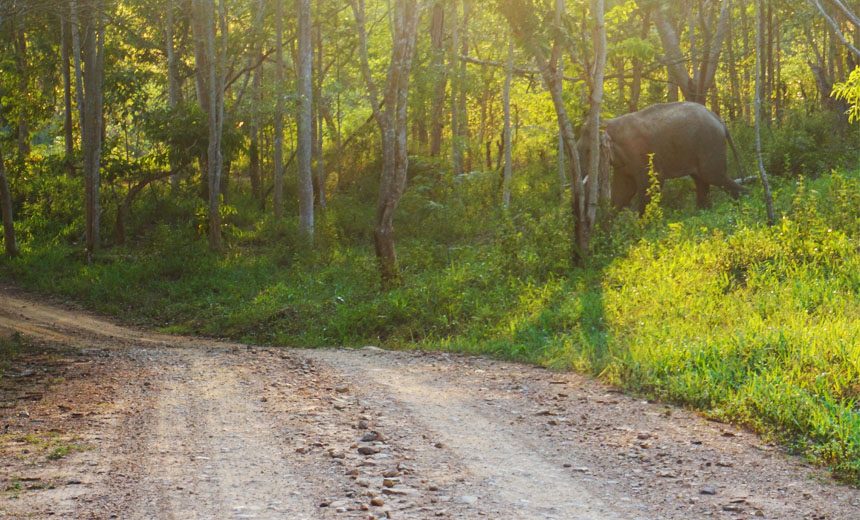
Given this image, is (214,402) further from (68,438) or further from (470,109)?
(470,109)

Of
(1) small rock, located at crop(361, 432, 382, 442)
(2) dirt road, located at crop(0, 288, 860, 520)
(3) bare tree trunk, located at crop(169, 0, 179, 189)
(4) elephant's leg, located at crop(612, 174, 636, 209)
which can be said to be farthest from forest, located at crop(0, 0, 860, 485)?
(1) small rock, located at crop(361, 432, 382, 442)

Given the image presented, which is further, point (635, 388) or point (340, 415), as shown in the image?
point (635, 388)

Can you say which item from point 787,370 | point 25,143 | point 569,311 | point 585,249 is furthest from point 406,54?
point 25,143

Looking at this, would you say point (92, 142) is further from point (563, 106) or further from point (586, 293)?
point (586, 293)

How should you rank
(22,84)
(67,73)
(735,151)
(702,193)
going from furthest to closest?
(22,84), (67,73), (702,193), (735,151)

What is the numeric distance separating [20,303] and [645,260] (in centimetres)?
1093

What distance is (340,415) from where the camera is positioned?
6691 millimetres

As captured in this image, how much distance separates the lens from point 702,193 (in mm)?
18656

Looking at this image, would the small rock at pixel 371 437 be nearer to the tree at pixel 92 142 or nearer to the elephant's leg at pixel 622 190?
the elephant's leg at pixel 622 190

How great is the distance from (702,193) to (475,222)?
5097mm

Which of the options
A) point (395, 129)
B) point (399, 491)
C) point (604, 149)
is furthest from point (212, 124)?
point (399, 491)

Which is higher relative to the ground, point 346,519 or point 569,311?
point 569,311

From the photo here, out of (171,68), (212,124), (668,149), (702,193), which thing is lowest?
(702,193)

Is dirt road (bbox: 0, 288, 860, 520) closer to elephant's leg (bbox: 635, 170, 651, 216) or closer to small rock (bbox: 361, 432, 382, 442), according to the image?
small rock (bbox: 361, 432, 382, 442)
